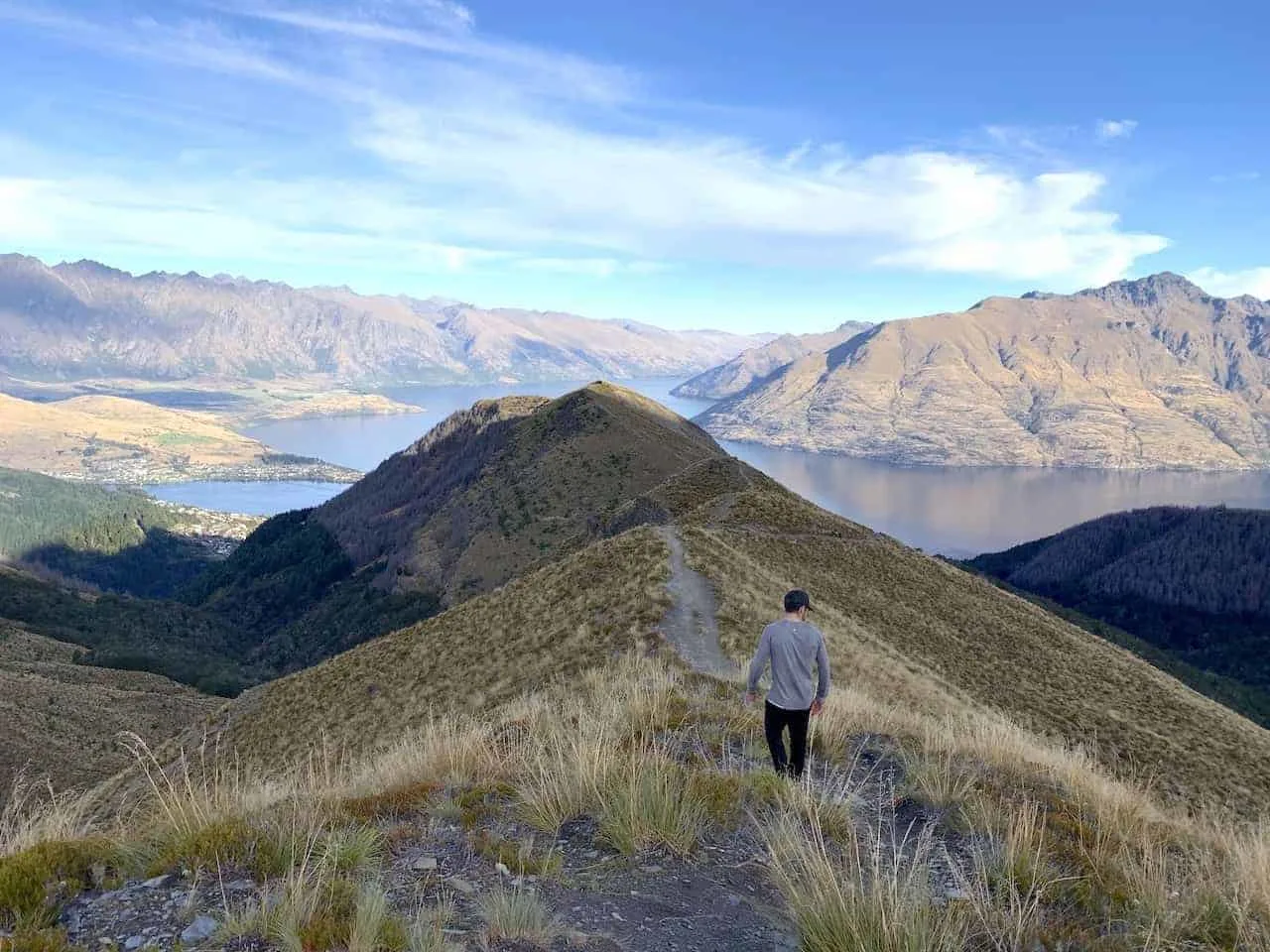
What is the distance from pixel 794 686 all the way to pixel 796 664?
0.94 feet

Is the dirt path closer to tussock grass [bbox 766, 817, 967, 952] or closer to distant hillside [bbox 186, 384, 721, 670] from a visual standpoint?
tussock grass [bbox 766, 817, 967, 952]

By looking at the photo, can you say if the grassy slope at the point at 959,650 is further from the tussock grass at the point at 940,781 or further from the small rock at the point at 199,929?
the small rock at the point at 199,929

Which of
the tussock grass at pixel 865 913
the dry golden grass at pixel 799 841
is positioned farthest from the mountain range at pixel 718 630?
the tussock grass at pixel 865 913

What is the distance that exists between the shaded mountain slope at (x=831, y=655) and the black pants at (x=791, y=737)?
43.1ft

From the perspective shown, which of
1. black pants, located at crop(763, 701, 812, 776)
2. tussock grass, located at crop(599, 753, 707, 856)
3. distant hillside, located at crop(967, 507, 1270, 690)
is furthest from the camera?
distant hillside, located at crop(967, 507, 1270, 690)

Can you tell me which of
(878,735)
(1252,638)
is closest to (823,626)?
(878,735)

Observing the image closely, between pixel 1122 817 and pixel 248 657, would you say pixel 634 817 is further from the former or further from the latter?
pixel 248 657

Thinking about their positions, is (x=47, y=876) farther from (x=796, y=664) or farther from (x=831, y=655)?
(x=831, y=655)

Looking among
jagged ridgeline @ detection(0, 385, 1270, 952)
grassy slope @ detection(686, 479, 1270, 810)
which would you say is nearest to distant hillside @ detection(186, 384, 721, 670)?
grassy slope @ detection(686, 479, 1270, 810)

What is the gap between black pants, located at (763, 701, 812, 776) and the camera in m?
9.80

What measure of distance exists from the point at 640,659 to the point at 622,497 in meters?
62.6

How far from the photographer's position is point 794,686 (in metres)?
9.95

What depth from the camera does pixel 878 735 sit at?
12.4 meters

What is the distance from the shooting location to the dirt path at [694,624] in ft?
71.6
